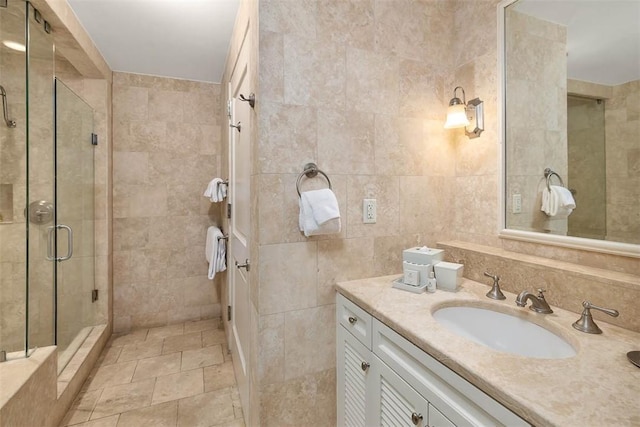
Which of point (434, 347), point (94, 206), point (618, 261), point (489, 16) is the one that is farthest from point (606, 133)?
point (94, 206)

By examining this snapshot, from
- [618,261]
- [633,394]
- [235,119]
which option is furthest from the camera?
[235,119]

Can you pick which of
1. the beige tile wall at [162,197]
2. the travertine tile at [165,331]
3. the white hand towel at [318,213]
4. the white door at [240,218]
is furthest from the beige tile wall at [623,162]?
the travertine tile at [165,331]

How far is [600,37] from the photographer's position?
1073mm

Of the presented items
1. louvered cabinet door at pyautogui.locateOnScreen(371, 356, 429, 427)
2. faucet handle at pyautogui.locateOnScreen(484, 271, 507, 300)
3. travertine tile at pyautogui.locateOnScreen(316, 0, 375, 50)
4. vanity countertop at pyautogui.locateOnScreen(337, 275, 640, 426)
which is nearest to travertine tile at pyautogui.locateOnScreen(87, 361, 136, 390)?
louvered cabinet door at pyautogui.locateOnScreen(371, 356, 429, 427)

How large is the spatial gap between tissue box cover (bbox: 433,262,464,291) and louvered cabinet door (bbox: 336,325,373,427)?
46cm

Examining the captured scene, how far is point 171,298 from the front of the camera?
2.93 metres

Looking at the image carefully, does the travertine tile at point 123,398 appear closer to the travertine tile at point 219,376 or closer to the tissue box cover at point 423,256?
the travertine tile at point 219,376

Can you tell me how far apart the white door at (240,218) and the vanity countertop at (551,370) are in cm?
88

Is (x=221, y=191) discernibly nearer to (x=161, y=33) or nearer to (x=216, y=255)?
(x=216, y=255)

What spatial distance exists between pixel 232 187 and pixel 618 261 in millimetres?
2134

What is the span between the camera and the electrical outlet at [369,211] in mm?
1434

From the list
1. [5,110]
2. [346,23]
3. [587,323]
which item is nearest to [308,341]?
[587,323]

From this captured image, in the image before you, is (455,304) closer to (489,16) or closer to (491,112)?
(491,112)

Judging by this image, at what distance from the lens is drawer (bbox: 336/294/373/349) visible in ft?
3.81
